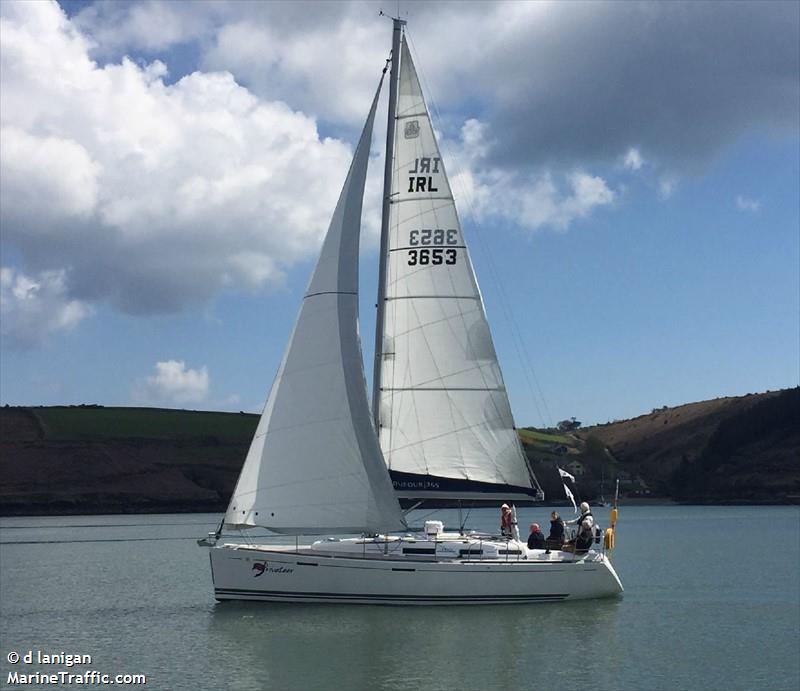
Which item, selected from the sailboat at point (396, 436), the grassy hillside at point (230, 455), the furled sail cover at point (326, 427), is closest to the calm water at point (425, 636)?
the sailboat at point (396, 436)

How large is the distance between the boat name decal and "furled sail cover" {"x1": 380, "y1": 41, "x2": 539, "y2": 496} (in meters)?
4.04

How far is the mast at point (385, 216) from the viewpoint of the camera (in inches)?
1113

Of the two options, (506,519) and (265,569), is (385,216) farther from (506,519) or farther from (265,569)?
(265,569)

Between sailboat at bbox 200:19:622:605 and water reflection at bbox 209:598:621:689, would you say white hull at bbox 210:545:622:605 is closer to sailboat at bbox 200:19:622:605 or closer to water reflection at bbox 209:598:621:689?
sailboat at bbox 200:19:622:605

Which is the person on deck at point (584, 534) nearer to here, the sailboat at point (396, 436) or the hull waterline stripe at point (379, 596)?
the sailboat at point (396, 436)

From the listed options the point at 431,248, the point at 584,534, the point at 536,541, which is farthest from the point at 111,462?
the point at 584,534

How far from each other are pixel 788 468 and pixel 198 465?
72.9 m

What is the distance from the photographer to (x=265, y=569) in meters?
27.5

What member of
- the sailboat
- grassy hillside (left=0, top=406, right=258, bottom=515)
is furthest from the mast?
grassy hillside (left=0, top=406, right=258, bottom=515)

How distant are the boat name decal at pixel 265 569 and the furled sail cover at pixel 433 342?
404 cm

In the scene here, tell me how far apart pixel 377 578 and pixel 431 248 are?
9035 mm

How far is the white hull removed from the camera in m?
27.2

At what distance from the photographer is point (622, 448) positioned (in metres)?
153

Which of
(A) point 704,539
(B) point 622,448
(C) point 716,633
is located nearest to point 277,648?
(C) point 716,633
